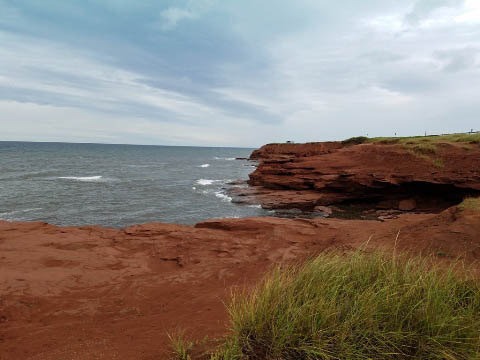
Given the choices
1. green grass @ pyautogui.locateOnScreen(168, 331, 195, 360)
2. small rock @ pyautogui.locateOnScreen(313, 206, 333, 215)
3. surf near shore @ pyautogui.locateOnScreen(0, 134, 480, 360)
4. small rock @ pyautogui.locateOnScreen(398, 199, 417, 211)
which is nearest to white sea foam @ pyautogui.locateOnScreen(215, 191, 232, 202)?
small rock @ pyautogui.locateOnScreen(313, 206, 333, 215)

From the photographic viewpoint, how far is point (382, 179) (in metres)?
20.0

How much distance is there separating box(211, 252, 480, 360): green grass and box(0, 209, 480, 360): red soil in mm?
1096

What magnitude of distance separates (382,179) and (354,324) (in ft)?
62.8

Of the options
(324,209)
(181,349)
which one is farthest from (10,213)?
(181,349)

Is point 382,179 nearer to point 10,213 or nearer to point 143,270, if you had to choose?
point 143,270

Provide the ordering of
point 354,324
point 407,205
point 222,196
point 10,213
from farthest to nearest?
point 222,196
point 407,205
point 10,213
point 354,324

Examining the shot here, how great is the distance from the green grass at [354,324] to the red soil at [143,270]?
110 centimetres

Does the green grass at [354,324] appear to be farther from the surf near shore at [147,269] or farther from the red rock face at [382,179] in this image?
the red rock face at [382,179]

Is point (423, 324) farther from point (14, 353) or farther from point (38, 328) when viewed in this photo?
point (38, 328)

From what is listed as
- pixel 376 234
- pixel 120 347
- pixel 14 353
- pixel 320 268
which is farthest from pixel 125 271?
pixel 376 234

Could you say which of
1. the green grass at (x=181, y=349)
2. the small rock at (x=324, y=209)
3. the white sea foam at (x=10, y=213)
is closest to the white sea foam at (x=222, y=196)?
the small rock at (x=324, y=209)

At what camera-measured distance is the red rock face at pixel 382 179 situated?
18.3m

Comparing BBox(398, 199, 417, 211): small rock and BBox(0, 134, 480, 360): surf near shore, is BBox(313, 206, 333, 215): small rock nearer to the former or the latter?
BBox(398, 199, 417, 211): small rock

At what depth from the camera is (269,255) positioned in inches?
320
